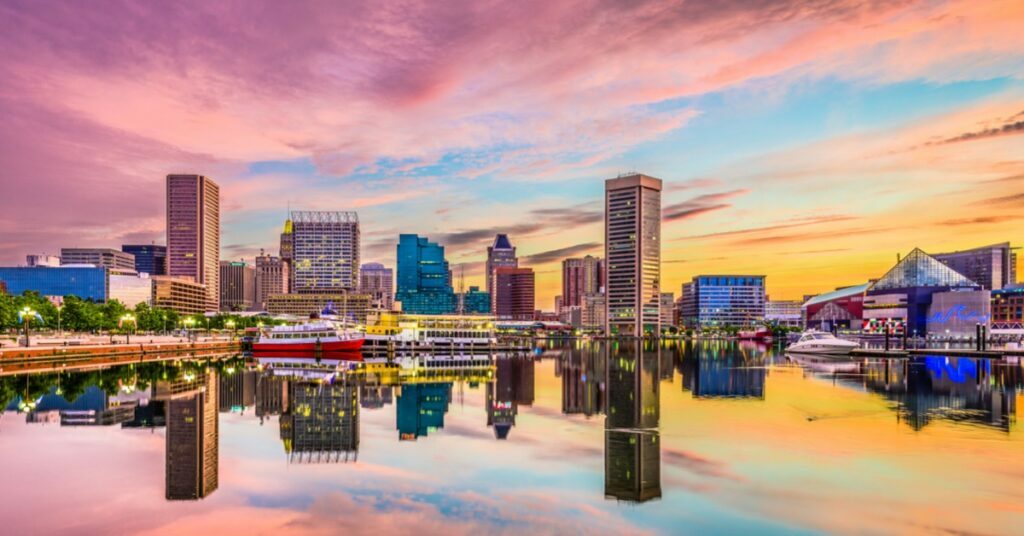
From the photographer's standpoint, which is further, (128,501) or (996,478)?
(996,478)

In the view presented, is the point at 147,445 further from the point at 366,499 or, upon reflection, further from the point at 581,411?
the point at 581,411

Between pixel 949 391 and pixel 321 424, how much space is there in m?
50.6

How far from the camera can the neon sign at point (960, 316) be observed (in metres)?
181

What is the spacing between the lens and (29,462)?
29.0 meters

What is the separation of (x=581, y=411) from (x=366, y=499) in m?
23.6

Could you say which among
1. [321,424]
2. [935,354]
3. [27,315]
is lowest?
[935,354]

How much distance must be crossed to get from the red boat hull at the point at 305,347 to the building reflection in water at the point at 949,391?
7537 centimetres

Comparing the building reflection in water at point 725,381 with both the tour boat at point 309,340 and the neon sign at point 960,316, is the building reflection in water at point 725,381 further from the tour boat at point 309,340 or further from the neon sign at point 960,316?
the neon sign at point 960,316

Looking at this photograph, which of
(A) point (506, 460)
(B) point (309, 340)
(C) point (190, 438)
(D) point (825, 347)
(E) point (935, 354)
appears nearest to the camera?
(A) point (506, 460)

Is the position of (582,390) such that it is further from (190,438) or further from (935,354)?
(935,354)

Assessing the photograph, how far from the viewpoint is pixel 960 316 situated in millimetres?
186500

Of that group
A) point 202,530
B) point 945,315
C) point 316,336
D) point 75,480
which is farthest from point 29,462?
point 945,315

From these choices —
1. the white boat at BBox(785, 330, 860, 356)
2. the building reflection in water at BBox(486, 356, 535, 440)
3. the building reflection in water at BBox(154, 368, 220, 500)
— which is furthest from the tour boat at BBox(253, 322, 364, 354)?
the white boat at BBox(785, 330, 860, 356)

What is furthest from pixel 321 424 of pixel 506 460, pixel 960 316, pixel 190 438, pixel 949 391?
pixel 960 316
